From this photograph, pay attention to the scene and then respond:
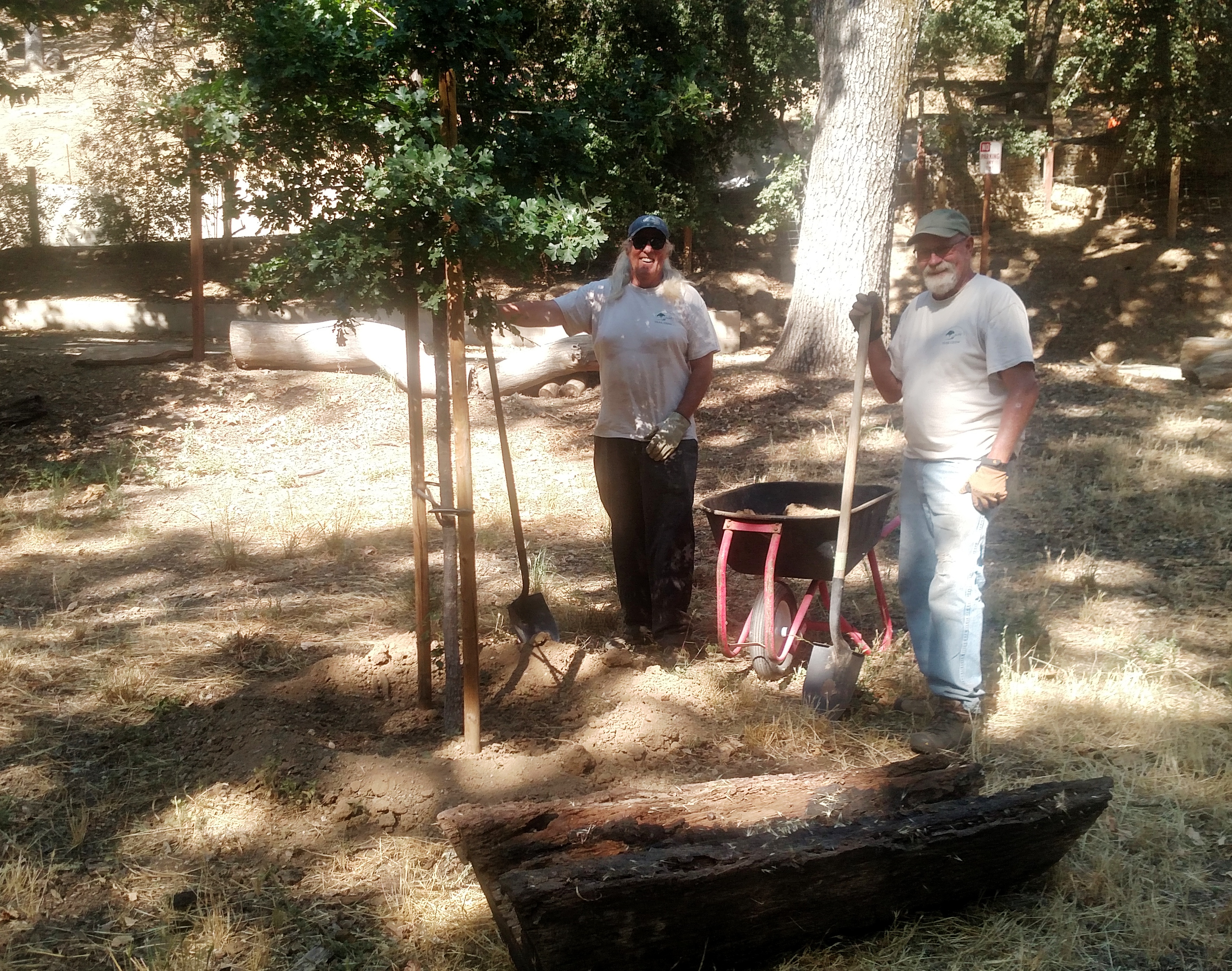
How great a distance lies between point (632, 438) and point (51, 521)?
16.2ft

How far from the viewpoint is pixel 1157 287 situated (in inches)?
650

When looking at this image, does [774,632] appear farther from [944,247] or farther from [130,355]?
[130,355]

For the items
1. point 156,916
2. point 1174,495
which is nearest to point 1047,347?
point 1174,495

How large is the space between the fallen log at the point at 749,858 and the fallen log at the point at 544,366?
7.76 meters

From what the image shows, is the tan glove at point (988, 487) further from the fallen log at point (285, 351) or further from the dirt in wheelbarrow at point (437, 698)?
the fallen log at point (285, 351)

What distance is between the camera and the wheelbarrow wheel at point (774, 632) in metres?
5.09

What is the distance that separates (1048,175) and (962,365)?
55.1 ft

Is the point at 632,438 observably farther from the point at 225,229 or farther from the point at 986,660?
the point at 225,229

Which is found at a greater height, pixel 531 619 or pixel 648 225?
pixel 648 225

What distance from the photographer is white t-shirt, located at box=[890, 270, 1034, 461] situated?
419 cm

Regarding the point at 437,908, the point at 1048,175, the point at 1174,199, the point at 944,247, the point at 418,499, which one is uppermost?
the point at 1048,175

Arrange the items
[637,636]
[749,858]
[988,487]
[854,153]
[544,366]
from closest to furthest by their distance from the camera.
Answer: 1. [749,858]
2. [988,487]
3. [637,636]
4. [854,153]
5. [544,366]

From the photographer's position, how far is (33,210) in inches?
780

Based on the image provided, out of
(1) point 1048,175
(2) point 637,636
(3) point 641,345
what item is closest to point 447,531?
(3) point 641,345
